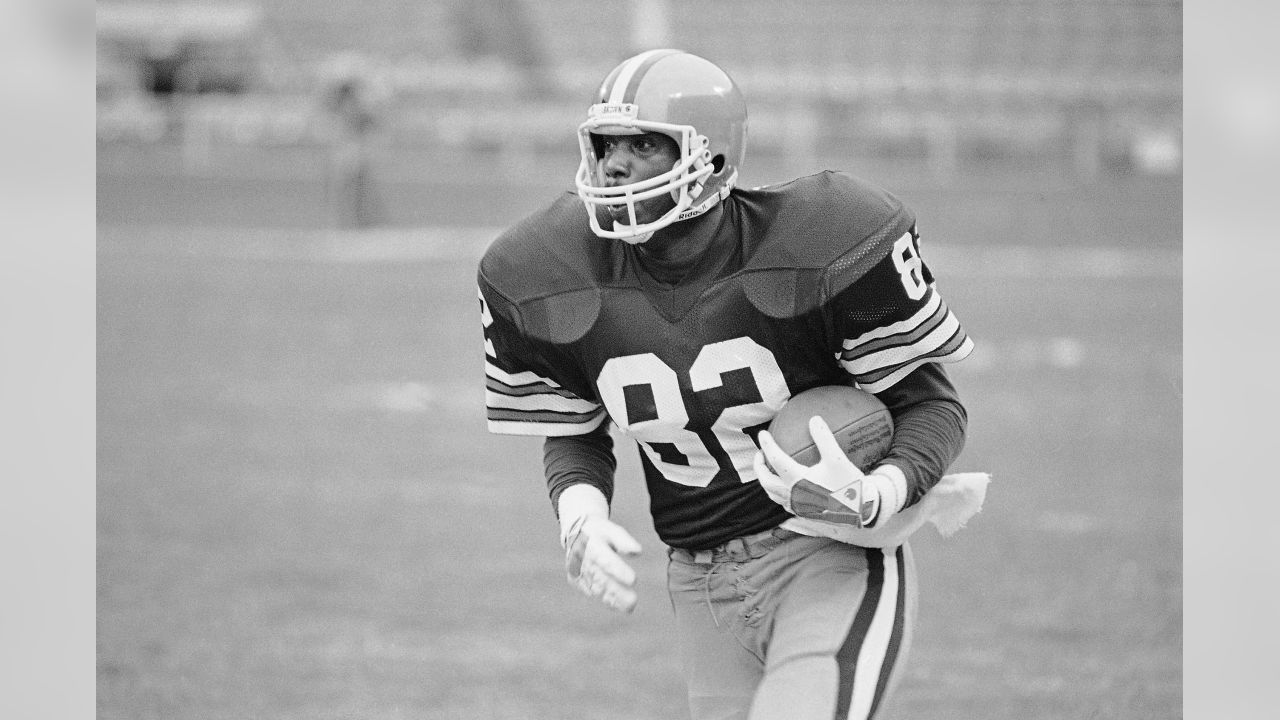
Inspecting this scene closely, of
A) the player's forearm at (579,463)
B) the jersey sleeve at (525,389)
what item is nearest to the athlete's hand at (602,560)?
the player's forearm at (579,463)

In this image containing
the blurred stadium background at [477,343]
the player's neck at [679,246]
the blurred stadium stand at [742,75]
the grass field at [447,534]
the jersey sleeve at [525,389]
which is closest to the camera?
the player's neck at [679,246]

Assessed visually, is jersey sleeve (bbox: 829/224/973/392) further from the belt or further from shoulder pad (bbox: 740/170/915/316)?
the belt

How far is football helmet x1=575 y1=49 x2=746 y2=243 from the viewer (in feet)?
8.89

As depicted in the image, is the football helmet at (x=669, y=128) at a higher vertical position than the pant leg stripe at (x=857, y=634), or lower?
higher

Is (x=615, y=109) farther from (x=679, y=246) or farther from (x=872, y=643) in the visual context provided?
(x=872, y=643)

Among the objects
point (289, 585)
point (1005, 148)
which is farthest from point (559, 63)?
point (289, 585)

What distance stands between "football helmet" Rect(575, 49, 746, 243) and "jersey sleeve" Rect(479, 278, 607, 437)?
269 millimetres

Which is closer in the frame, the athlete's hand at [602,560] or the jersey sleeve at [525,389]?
the athlete's hand at [602,560]

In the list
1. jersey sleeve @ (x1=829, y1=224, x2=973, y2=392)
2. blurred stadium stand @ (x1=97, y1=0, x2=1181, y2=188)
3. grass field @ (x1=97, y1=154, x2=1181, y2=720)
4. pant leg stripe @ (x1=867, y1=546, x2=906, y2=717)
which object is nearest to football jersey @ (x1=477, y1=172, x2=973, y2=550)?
jersey sleeve @ (x1=829, y1=224, x2=973, y2=392)

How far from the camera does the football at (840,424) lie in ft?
8.79

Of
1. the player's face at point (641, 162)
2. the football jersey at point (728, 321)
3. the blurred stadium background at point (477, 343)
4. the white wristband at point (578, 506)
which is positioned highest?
the player's face at point (641, 162)

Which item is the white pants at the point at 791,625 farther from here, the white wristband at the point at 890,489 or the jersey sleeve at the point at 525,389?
the jersey sleeve at the point at 525,389

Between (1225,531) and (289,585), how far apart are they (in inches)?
125

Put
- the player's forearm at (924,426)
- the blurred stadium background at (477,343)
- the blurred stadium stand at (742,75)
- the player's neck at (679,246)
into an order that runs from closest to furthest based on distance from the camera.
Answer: the player's forearm at (924,426) < the player's neck at (679,246) < the blurred stadium background at (477,343) < the blurred stadium stand at (742,75)
